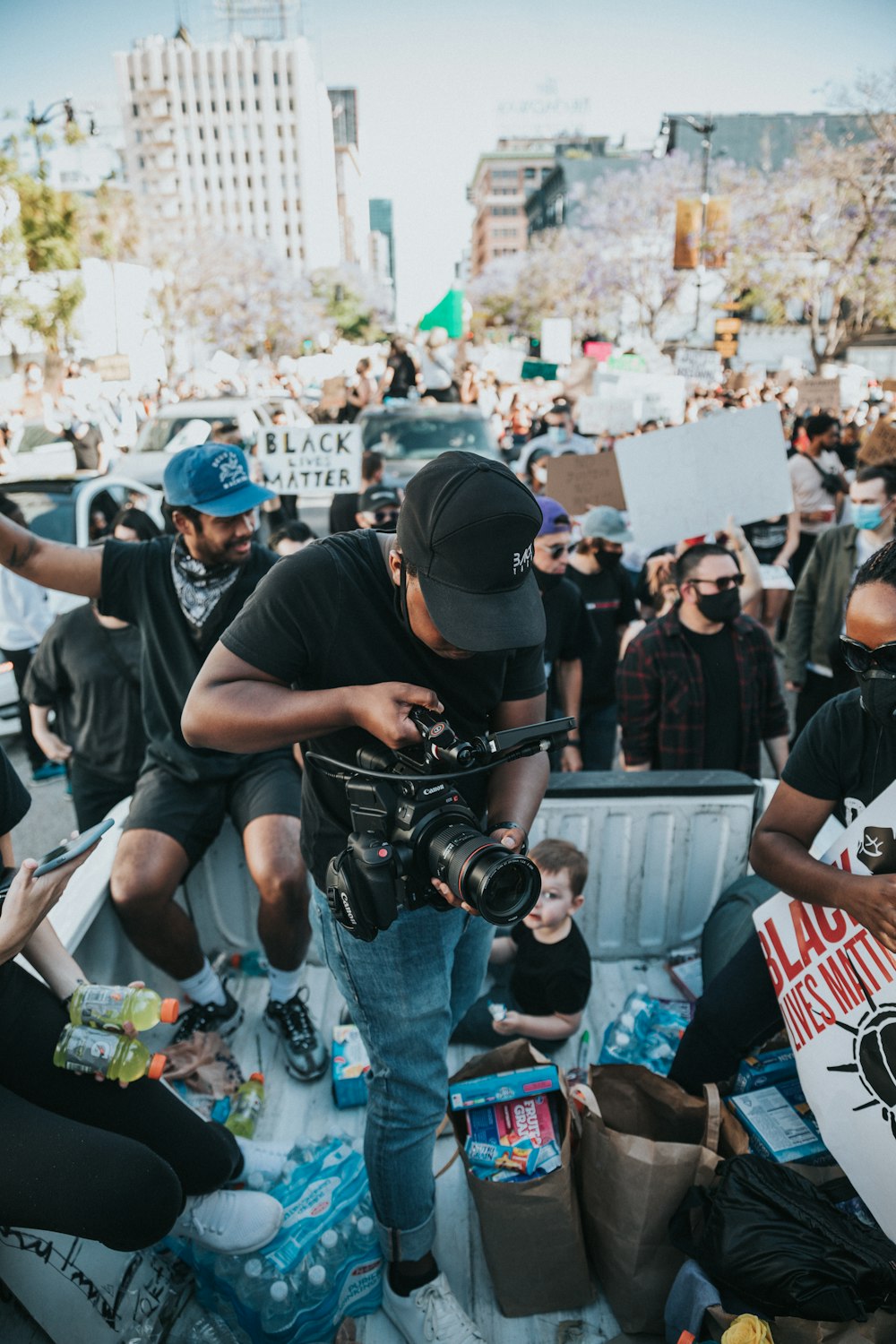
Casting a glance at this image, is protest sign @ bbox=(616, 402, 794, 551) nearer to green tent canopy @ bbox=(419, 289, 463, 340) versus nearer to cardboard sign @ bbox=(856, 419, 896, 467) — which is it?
cardboard sign @ bbox=(856, 419, 896, 467)

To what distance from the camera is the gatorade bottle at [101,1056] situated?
2105 mm

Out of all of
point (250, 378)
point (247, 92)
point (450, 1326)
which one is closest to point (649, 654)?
point (450, 1326)

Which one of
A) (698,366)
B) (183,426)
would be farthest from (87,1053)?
(698,366)

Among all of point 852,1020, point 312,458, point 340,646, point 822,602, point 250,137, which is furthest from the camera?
point 250,137

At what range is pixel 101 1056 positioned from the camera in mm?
2119

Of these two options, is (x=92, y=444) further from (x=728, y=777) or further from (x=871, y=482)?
(x=728, y=777)

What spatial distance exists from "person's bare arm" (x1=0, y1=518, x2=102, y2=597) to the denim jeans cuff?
7.43 feet

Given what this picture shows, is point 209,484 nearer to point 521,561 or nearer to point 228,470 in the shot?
point 228,470

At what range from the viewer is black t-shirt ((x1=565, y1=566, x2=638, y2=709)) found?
480 centimetres

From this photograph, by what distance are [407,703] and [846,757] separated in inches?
47.8

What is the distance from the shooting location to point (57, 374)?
21.1 meters

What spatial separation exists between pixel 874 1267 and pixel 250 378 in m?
33.6

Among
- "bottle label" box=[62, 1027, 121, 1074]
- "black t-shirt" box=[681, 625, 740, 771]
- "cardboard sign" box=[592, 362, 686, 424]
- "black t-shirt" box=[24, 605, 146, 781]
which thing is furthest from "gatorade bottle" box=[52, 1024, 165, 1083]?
"cardboard sign" box=[592, 362, 686, 424]

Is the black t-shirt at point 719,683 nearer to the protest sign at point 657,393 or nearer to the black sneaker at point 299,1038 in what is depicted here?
the black sneaker at point 299,1038
